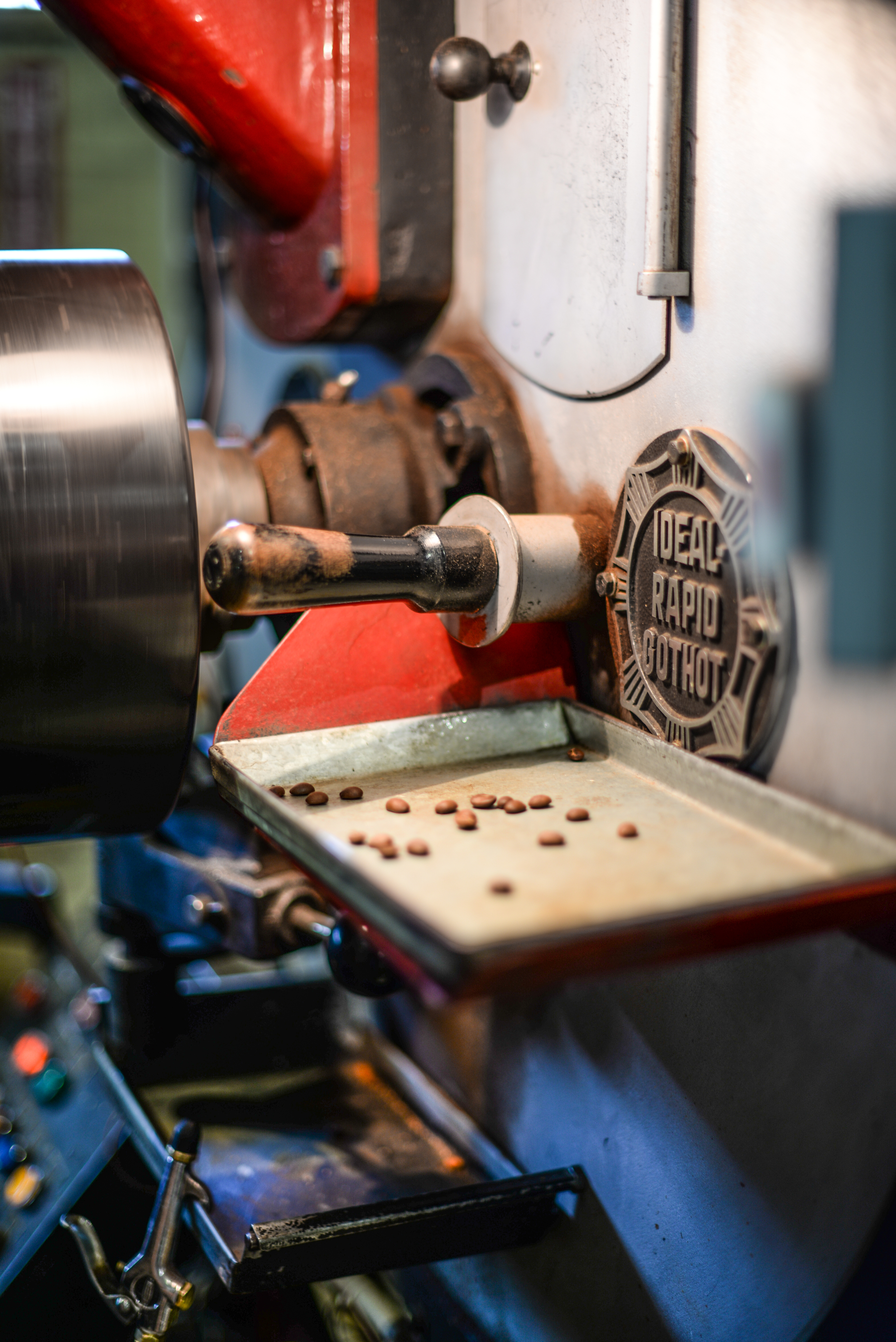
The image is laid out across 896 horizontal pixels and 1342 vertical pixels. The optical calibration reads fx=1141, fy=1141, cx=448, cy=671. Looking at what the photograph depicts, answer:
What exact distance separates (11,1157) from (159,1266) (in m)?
0.73

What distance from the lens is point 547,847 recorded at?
86 centimetres

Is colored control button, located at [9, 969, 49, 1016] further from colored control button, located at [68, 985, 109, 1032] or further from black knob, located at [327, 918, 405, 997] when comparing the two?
black knob, located at [327, 918, 405, 997]

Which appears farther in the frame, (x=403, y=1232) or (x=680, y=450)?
(x=403, y=1232)

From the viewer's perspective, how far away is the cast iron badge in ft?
3.07

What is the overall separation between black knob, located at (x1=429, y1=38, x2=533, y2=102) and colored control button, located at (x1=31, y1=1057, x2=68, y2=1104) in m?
1.61

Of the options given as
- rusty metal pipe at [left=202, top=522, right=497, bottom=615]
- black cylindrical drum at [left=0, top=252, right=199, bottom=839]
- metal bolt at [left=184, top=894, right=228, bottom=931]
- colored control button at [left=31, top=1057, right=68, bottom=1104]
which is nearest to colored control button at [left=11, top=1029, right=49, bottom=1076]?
colored control button at [left=31, top=1057, right=68, bottom=1104]

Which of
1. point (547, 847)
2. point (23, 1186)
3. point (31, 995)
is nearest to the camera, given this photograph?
point (547, 847)

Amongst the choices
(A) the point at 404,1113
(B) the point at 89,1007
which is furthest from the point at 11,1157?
(A) the point at 404,1113

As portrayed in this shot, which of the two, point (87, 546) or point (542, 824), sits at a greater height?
point (87, 546)

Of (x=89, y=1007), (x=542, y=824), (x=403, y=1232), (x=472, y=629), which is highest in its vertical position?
(x=472, y=629)

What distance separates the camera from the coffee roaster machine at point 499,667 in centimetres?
86

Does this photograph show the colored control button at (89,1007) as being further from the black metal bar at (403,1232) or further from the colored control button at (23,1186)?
the black metal bar at (403,1232)

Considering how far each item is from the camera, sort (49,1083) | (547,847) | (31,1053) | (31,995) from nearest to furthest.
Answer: (547,847) → (49,1083) → (31,1053) → (31,995)

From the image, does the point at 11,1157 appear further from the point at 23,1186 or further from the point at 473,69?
the point at 473,69
